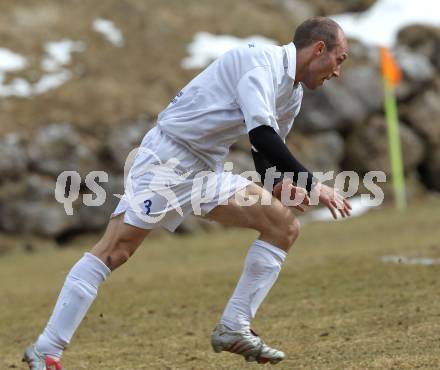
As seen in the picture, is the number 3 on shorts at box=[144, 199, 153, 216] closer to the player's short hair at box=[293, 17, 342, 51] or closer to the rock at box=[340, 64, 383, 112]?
the player's short hair at box=[293, 17, 342, 51]

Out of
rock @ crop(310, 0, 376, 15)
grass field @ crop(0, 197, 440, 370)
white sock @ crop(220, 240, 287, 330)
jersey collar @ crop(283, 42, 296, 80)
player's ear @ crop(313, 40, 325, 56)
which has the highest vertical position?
rock @ crop(310, 0, 376, 15)

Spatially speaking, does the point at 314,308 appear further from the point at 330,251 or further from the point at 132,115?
the point at 132,115

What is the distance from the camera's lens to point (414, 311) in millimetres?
7203

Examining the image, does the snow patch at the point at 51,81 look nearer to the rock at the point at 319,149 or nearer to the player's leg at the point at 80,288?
the rock at the point at 319,149

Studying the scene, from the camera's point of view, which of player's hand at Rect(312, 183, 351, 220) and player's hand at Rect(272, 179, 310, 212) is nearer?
player's hand at Rect(312, 183, 351, 220)

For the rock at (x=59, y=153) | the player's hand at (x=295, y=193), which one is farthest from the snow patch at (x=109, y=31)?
the player's hand at (x=295, y=193)

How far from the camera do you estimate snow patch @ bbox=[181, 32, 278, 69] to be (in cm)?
2434

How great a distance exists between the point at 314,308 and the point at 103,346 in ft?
6.00

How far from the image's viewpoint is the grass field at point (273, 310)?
19.9 feet

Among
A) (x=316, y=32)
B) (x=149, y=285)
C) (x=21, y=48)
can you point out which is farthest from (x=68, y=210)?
(x=316, y=32)

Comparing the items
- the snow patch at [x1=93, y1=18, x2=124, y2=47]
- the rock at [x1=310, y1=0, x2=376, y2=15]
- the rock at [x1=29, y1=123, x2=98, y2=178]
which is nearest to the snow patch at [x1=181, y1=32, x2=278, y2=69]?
the snow patch at [x1=93, y1=18, x2=124, y2=47]

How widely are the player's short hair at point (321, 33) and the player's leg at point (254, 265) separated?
32.4 inches

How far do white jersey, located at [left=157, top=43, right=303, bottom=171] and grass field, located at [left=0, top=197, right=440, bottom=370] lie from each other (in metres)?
1.39

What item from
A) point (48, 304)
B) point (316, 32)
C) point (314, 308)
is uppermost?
point (316, 32)
